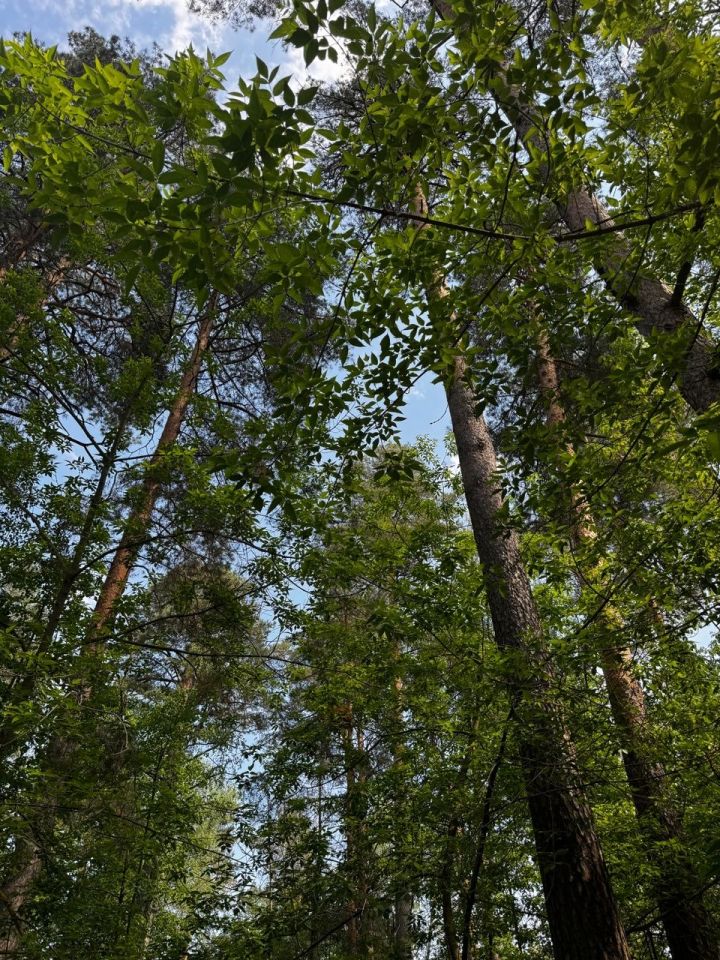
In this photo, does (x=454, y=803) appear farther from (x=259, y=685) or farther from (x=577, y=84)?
(x=577, y=84)

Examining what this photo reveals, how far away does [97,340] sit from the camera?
35.0 feet

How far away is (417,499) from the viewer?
6980mm

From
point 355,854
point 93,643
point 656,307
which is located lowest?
point 355,854

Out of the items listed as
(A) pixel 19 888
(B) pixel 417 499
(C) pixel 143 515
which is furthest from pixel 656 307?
(A) pixel 19 888

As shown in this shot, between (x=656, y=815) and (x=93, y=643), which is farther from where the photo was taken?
(x=93, y=643)

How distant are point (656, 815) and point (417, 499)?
3625mm

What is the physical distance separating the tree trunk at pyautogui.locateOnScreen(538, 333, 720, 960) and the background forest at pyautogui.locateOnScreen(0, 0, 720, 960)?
48mm

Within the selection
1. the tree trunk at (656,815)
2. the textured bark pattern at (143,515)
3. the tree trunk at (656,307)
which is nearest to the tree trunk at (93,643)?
the textured bark pattern at (143,515)

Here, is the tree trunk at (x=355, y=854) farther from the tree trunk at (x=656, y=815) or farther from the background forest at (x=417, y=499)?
the tree trunk at (x=656, y=815)

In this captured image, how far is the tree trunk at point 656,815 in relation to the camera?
4418 mm

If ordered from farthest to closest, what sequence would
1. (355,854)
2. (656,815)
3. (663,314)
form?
(355,854), (656,815), (663,314)

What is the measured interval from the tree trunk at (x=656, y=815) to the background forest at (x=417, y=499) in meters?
0.05

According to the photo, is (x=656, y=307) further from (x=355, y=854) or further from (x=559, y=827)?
(x=355, y=854)

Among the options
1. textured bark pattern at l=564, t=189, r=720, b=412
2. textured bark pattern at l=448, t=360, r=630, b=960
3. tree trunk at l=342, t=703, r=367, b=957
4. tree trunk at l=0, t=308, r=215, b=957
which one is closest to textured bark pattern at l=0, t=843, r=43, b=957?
tree trunk at l=0, t=308, r=215, b=957
